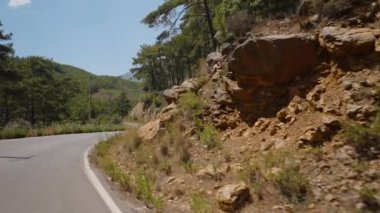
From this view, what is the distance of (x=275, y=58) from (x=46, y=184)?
21.7 ft

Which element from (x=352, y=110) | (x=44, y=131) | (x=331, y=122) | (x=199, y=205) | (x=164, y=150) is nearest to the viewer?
(x=199, y=205)

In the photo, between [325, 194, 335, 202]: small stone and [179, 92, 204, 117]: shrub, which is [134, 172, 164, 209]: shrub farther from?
[179, 92, 204, 117]: shrub

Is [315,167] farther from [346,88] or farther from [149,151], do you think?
[149,151]

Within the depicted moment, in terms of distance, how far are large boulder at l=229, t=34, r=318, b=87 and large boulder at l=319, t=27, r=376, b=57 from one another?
0.45 metres

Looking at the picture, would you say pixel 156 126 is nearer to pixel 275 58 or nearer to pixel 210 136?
pixel 210 136

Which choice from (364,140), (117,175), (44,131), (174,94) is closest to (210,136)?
(117,175)

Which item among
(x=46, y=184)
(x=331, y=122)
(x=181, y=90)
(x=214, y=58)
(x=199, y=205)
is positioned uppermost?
(x=214, y=58)

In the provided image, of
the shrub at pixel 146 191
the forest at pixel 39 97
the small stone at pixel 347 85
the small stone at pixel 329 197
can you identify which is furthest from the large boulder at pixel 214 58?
the forest at pixel 39 97

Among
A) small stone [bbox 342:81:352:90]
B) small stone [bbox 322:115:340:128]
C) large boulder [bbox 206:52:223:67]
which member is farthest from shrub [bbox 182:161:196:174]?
large boulder [bbox 206:52:223:67]

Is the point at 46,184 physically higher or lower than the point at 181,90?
lower

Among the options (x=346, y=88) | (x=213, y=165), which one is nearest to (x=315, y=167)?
(x=346, y=88)

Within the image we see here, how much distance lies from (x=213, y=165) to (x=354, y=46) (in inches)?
160

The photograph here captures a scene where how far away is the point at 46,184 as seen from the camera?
10461 mm

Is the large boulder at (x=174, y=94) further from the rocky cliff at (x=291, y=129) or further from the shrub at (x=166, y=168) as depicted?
the shrub at (x=166, y=168)
